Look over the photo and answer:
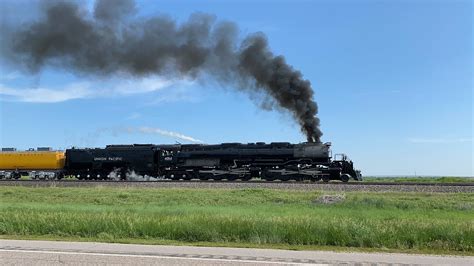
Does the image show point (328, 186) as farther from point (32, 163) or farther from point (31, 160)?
point (31, 160)

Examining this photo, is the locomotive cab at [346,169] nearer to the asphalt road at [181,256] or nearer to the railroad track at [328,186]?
the railroad track at [328,186]

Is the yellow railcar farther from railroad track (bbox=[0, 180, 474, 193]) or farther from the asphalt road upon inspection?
the asphalt road

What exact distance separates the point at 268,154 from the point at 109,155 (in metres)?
14.1

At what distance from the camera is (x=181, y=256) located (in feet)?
27.4

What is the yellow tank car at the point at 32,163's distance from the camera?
144ft

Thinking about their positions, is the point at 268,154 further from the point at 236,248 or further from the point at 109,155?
the point at 236,248

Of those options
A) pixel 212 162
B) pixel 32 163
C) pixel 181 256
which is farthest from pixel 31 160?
pixel 181 256

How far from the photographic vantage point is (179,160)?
3697 centimetres

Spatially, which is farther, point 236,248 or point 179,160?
point 179,160

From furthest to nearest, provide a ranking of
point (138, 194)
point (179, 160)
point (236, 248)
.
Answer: point (179, 160)
point (138, 194)
point (236, 248)

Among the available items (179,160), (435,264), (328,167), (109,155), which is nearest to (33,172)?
(109,155)

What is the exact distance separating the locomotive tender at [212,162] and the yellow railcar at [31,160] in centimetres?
92

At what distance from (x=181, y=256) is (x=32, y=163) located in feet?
135

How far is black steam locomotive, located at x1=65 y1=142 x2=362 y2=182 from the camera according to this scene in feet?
107
